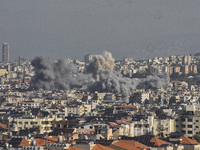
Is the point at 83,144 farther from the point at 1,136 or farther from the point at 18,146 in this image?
the point at 1,136

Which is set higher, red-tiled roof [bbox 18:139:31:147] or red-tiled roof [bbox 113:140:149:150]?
red-tiled roof [bbox 18:139:31:147]

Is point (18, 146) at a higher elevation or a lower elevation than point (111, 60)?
lower


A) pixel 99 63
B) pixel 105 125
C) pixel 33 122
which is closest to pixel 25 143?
pixel 105 125

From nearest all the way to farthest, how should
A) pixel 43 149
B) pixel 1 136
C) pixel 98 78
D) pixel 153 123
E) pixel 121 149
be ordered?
1. pixel 43 149
2. pixel 121 149
3. pixel 1 136
4. pixel 153 123
5. pixel 98 78

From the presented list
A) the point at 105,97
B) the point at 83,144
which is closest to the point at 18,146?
the point at 83,144

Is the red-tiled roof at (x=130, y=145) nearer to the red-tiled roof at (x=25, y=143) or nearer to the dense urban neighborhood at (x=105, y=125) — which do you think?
the dense urban neighborhood at (x=105, y=125)

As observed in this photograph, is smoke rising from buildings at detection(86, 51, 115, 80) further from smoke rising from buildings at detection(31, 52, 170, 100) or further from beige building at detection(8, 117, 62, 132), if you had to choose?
beige building at detection(8, 117, 62, 132)

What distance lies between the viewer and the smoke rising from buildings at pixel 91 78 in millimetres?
168363

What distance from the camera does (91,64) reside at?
613 feet

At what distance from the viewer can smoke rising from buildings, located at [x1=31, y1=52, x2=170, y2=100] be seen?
552 feet

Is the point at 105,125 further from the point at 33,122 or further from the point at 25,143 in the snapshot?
the point at 25,143

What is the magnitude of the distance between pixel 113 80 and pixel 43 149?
128633 mm

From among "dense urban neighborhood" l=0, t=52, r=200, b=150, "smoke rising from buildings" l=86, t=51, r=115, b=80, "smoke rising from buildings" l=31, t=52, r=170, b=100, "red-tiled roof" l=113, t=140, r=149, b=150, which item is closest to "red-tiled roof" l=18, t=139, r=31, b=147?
"dense urban neighborhood" l=0, t=52, r=200, b=150

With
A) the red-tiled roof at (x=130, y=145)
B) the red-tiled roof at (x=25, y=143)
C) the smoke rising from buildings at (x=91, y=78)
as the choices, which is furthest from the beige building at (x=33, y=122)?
the smoke rising from buildings at (x=91, y=78)
